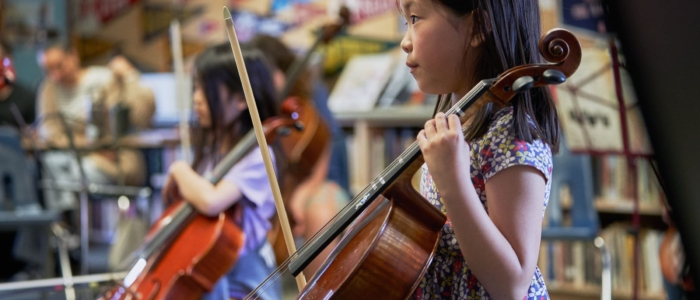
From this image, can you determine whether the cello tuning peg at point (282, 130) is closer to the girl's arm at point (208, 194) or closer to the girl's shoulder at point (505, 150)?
the girl's arm at point (208, 194)

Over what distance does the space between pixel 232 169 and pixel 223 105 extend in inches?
7.6

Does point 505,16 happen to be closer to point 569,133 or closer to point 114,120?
point 569,133

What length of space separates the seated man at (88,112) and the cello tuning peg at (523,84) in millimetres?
3668

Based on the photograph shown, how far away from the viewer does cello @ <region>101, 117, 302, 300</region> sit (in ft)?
5.20

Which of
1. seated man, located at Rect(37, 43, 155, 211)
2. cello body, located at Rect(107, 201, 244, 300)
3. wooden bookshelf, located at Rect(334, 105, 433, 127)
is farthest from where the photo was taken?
seated man, located at Rect(37, 43, 155, 211)

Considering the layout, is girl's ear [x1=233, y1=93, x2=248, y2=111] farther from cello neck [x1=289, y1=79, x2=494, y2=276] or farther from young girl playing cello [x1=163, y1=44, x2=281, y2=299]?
cello neck [x1=289, y1=79, x2=494, y2=276]

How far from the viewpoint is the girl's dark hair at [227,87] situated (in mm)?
1872

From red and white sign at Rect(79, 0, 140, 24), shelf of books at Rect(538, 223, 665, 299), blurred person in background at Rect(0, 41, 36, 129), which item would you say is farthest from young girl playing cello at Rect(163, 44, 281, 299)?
red and white sign at Rect(79, 0, 140, 24)

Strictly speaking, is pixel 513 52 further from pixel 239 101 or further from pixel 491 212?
pixel 239 101

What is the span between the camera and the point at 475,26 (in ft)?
3.10

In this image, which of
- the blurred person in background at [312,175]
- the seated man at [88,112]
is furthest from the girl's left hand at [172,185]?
the seated man at [88,112]

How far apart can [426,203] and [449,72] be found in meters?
0.18

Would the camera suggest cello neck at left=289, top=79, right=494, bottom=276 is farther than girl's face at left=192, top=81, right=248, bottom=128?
No

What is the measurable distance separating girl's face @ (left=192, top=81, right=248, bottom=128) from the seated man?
2472mm
